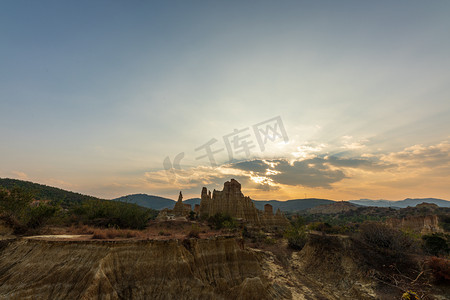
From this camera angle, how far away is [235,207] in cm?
6738

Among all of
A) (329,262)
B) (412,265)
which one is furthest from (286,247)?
(412,265)

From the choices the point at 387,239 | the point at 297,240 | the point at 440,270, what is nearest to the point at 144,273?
the point at 440,270

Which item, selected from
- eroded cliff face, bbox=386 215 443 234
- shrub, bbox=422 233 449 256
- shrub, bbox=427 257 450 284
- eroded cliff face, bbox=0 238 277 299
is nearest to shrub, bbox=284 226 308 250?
shrub, bbox=422 233 449 256

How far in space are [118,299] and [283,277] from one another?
20.5 meters

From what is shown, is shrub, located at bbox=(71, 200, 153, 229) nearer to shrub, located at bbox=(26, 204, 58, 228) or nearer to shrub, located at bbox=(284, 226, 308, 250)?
shrub, located at bbox=(26, 204, 58, 228)

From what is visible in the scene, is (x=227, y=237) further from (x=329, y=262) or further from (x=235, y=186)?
(x=235, y=186)

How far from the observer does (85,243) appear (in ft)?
49.4

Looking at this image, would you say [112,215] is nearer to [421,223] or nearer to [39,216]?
[39,216]

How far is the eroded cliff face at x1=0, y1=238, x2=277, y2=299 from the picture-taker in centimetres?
1313

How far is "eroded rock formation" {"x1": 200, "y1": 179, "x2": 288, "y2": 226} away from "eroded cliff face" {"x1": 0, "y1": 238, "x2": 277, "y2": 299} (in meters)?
47.4

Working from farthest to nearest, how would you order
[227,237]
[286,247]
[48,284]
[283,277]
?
[286,247], [283,277], [227,237], [48,284]

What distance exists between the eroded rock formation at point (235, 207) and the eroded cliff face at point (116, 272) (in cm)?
4742

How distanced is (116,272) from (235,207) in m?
54.9

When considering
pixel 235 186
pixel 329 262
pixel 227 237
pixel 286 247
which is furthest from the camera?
pixel 235 186
